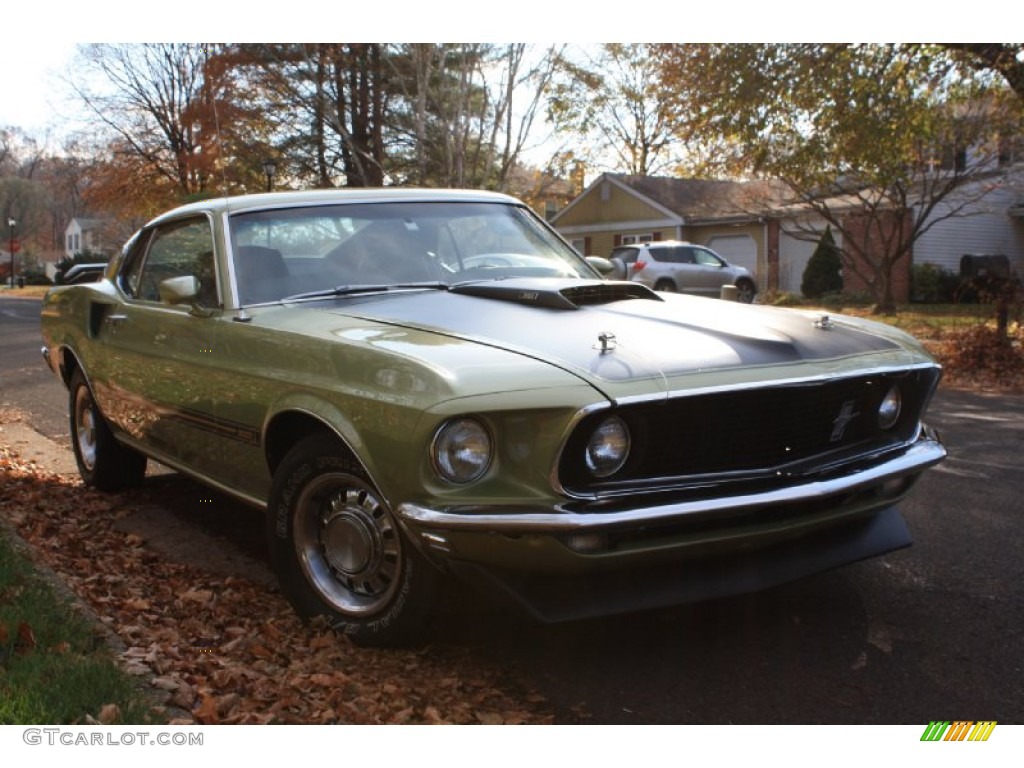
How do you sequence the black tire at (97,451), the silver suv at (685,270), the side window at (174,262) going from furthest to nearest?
the silver suv at (685,270)
the black tire at (97,451)
the side window at (174,262)

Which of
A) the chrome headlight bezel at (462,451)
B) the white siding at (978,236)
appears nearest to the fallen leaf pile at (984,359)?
the chrome headlight bezel at (462,451)

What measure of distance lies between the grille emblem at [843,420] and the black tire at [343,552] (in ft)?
4.85

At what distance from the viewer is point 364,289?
4.41 meters

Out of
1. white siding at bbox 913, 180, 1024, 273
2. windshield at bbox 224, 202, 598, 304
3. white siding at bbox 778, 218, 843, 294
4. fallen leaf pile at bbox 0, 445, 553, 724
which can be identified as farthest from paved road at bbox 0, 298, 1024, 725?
white siding at bbox 778, 218, 843, 294

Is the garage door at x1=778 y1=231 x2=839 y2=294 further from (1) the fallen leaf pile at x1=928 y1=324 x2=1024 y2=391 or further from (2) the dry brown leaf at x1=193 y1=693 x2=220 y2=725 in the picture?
(2) the dry brown leaf at x1=193 y1=693 x2=220 y2=725

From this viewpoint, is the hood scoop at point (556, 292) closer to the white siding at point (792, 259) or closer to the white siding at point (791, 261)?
the white siding at point (792, 259)

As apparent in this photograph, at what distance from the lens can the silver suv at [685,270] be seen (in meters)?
27.5

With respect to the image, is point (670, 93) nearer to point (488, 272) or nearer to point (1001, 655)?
point (488, 272)

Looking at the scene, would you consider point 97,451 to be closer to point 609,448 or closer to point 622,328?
point 622,328

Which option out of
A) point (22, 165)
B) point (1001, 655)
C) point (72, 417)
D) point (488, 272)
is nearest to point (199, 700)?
point (488, 272)

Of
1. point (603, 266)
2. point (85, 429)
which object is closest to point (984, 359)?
point (603, 266)

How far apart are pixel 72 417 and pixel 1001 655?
5.24m

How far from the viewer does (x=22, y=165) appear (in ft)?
312

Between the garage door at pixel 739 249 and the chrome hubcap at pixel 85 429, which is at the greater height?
the garage door at pixel 739 249
